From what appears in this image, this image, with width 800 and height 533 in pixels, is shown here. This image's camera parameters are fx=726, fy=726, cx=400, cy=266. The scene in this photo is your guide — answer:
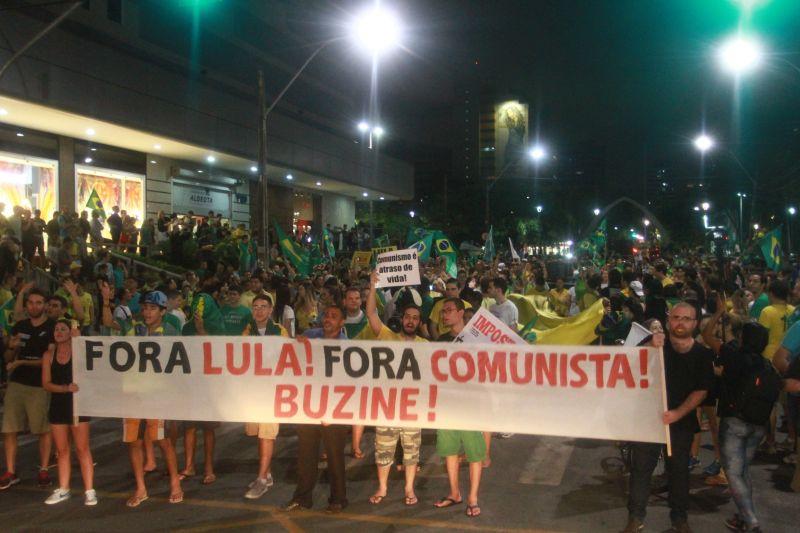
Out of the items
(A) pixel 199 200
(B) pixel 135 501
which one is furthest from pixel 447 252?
(A) pixel 199 200

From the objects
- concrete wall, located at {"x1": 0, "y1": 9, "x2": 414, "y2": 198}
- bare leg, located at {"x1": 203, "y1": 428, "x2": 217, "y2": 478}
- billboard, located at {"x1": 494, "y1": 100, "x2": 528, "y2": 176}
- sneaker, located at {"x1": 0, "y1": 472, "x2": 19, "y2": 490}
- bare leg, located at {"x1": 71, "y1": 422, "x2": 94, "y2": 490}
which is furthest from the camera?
billboard, located at {"x1": 494, "y1": 100, "x2": 528, "y2": 176}

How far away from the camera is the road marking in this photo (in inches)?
272

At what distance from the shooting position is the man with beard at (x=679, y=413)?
207 inches

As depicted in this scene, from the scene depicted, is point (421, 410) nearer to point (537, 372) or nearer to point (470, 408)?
point (470, 408)

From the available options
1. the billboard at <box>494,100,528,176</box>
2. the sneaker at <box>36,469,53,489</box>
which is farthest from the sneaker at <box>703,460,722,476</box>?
the billboard at <box>494,100,528,176</box>

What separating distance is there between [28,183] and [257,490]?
18.7 m

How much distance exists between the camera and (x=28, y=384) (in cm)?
660

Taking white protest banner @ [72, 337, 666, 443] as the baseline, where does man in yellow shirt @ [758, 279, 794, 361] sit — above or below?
above

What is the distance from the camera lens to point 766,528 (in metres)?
5.61

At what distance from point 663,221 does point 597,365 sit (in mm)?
69044

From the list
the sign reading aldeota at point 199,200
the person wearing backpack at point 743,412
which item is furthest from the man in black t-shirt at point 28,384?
the sign reading aldeota at point 199,200

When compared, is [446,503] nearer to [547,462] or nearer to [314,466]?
[314,466]

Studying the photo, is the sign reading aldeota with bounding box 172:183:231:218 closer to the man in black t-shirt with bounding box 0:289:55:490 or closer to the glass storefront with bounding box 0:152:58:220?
the glass storefront with bounding box 0:152:58:220

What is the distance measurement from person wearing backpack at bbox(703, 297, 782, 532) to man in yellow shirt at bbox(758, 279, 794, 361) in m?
2.39
